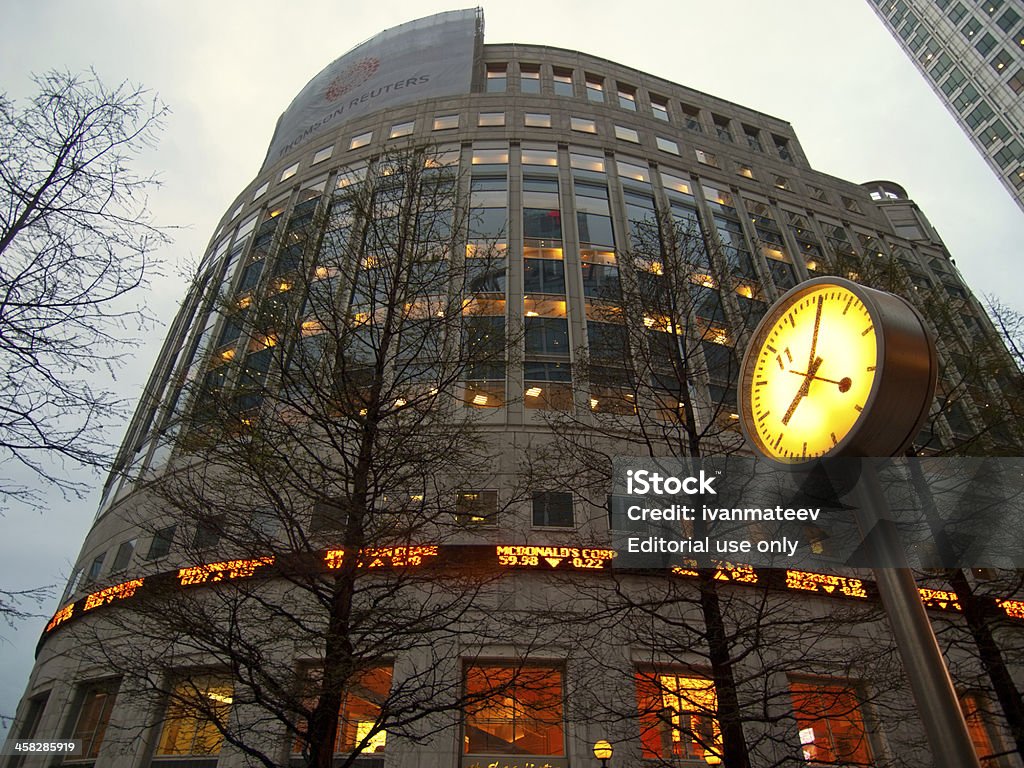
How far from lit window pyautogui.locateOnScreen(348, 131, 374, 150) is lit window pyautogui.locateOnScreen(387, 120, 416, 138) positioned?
121cm

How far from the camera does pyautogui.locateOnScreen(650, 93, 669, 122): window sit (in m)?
37.2

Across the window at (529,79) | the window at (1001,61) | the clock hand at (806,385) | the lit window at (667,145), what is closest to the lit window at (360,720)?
the clock hand at (806,385)

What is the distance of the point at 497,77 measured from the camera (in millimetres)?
36875

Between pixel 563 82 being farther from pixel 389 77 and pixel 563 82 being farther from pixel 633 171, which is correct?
pixel 389 77

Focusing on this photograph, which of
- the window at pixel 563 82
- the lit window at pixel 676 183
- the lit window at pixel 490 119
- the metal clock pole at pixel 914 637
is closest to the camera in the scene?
the metal clock pole at pixel 914 637

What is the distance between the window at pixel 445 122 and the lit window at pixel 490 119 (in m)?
1.28

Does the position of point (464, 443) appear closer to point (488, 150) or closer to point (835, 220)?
point (488, 150)

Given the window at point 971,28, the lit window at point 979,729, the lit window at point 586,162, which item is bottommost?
the lit window at point 979,729

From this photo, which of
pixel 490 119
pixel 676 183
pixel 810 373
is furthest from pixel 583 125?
pixel 810 373

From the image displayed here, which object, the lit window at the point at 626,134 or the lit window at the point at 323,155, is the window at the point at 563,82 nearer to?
the lit window at the point at 626,134

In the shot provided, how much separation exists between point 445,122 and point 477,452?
73.9 feet

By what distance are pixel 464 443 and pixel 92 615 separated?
1878cm

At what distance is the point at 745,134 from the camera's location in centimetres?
3962

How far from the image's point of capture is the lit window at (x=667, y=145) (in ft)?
109
